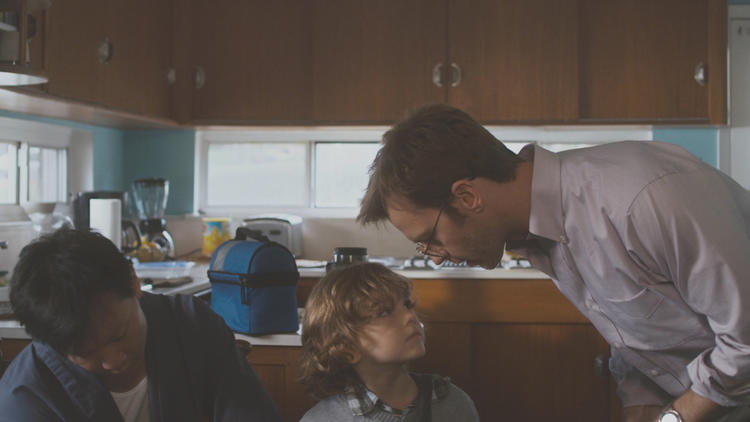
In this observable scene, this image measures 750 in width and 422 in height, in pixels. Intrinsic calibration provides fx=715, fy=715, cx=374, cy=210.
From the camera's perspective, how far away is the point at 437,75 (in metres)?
3.35

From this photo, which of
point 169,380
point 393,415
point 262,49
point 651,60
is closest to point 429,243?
point 393,415

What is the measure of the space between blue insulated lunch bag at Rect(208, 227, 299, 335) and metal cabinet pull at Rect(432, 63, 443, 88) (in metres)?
1.50

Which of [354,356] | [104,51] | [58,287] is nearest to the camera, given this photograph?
[58,287]

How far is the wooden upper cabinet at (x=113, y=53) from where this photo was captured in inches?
95.0

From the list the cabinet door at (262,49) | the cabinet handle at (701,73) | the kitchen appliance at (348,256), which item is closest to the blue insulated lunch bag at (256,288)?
the kitchen appliance at (348,256)

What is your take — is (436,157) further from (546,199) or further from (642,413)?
(642,413)

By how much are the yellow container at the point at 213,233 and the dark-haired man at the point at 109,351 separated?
208 centimetres

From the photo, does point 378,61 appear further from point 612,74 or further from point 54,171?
point 54,171

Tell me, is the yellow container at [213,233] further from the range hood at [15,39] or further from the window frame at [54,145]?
the range hood at [15,39]

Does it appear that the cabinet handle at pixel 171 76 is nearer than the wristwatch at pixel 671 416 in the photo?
No

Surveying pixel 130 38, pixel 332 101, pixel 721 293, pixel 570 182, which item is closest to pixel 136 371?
pixel 570 182

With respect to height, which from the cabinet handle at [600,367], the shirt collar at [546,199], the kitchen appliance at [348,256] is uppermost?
the shirt collar at [546,199]

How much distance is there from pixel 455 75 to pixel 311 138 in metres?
0.88

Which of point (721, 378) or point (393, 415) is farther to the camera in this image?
point (393, 415)
